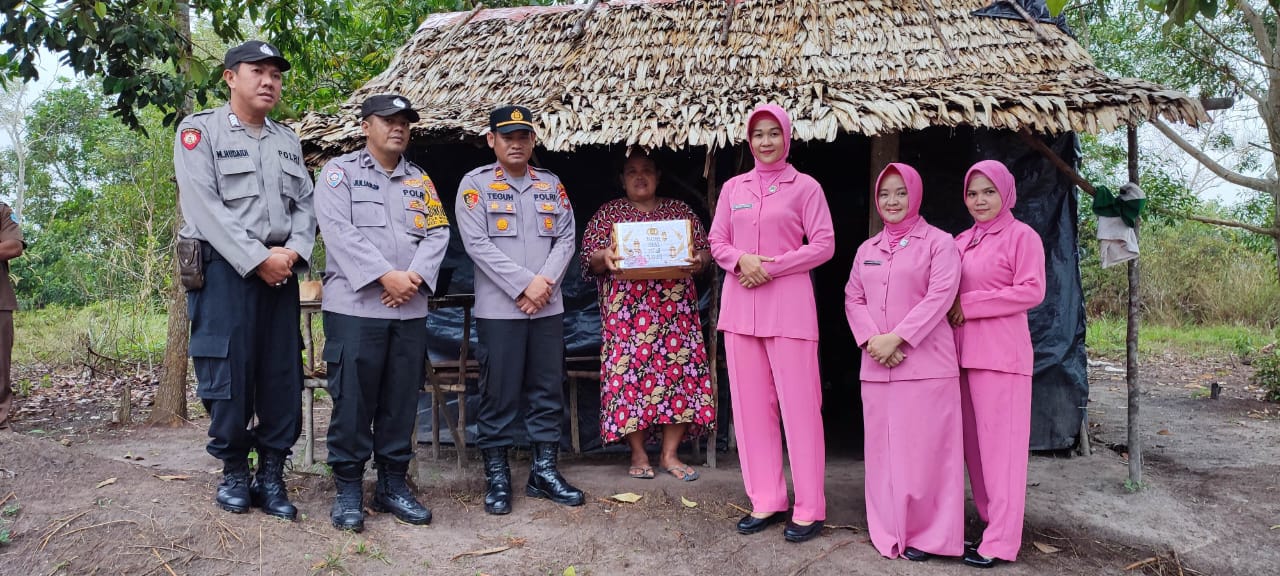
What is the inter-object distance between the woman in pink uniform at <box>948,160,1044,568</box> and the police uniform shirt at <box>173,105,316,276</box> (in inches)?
113

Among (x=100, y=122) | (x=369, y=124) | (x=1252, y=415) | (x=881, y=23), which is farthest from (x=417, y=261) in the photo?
(x=100, y=122)

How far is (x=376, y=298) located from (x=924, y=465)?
7.95 feet

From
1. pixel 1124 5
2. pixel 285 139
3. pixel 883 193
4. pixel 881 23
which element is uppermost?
pixel 1124 5

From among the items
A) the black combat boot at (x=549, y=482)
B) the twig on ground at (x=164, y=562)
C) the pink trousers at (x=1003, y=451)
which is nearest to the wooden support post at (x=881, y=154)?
the pink trousers at (x=1003, y=451)

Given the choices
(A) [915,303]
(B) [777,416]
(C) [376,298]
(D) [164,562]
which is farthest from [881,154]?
(D) [164,562]

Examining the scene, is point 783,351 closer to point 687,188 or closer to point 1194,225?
point 687,188

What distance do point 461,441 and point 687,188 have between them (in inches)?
80.4

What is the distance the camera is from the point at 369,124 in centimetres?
373

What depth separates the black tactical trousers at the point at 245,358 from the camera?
334 cm

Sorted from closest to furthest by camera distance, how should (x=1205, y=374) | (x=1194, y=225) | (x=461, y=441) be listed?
(x=461, y=441) < (x=1205, y=374) < (x=1194, y=225)

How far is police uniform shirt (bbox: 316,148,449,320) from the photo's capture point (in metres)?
3.55

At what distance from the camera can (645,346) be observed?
177 inches

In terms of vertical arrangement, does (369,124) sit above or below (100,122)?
below

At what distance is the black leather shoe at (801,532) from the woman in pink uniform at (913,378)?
11.4 inches
